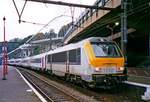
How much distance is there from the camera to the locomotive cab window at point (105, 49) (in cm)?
2219

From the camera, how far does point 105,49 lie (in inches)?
882

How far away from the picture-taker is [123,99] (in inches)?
748

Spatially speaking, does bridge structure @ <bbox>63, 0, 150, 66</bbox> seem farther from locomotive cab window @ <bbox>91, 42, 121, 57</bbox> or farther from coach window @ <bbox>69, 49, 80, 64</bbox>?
coach window @ <bbox>69, 49, 80, 64</bbox>

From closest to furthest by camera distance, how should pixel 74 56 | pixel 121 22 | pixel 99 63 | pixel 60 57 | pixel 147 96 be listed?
pixel 147 96, pixel 99 63, pixel 121 22, pixel 74 56, pixel 60 57

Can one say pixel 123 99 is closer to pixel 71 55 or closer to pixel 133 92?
pixel 133 92

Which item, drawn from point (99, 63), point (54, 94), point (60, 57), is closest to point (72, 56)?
point (54, 94)

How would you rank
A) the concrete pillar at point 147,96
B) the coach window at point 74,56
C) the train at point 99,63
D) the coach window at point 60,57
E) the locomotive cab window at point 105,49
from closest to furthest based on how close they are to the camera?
the concrete pillar at point 147,96, the train at point 99,63, the locomotive cab window at point 105,49, the coach window at point 74,56, the coach window at point 60,57

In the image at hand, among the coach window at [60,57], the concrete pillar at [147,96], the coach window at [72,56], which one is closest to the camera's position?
the concrete pillar at [147,96]

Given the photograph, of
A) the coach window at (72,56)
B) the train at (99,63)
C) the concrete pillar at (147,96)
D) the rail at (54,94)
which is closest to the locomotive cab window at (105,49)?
the train at (99,63)

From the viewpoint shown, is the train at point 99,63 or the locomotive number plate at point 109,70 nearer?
the train at point 99,63

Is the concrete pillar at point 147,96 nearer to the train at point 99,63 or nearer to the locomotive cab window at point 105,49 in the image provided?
the train at point 99,63

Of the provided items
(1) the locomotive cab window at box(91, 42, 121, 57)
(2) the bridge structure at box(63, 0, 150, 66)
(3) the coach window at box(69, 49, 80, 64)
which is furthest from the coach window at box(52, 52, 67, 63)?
(1) the locomotive cab window at box(91, 42, 121, 57)

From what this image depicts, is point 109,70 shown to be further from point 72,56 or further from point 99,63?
point 72,56

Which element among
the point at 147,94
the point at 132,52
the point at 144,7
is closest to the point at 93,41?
the point at 147,94
